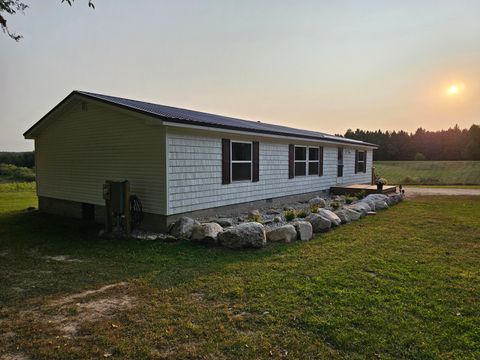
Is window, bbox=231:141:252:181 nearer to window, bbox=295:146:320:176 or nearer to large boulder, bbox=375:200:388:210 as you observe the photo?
window, bbox=295:146:320:176

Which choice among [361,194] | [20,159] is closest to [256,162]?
[361,194]

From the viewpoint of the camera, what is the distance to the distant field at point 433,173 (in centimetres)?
2583

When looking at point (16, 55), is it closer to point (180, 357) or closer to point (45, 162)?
point (45, 162)

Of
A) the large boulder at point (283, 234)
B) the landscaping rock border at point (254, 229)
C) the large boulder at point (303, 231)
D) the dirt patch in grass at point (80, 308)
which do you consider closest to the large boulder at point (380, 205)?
the landscaping rock border at point (254, 229)

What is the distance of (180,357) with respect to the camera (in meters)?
2.55

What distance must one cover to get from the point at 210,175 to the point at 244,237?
9.58 ft

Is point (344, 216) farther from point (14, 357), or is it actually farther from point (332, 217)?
point (14, 357)

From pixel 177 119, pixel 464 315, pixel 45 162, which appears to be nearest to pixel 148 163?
pixel 177 119

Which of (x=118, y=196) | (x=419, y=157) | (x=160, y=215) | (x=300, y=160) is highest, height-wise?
(x=419, y=157)

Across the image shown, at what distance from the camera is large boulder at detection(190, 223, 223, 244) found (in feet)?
20.6

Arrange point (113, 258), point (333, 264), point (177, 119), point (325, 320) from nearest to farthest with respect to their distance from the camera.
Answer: point (325, 320) < point (333, 264) < point (113, 258) < point (177, 119)

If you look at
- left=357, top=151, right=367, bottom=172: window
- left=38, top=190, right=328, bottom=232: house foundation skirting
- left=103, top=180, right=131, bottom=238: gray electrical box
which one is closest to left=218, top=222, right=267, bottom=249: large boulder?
left=38, top=190, right=328, bottom=232: house foundation skirting

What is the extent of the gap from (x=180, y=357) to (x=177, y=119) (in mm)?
5454

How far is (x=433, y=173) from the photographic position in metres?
31.5
